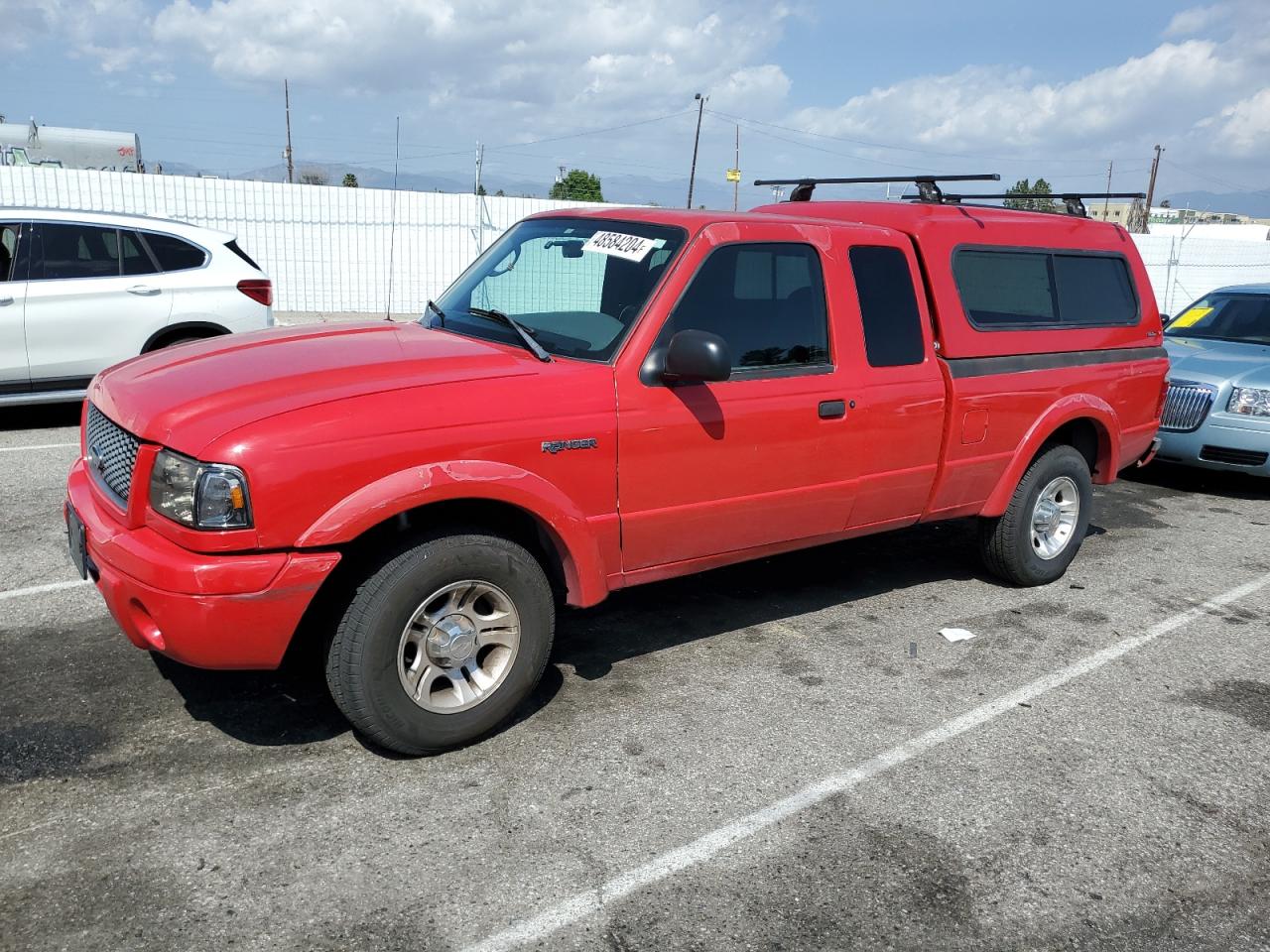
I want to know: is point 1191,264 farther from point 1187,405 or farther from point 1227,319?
point 1187,405

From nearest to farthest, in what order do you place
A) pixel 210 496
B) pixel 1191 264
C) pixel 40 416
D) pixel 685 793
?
1. pixel 210 496
2. pixel 685 793
3. pixel 40 416
4. pixel 1191 264

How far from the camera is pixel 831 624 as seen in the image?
504 centimetres

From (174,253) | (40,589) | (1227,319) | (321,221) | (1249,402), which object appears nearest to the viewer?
(40,589)

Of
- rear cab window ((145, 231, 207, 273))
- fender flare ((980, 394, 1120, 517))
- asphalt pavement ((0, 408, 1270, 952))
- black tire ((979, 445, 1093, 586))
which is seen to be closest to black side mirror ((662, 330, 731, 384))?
asphalt pavement ((0, 408, 1270, 952))

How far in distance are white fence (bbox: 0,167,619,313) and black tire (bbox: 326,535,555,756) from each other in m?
12.8

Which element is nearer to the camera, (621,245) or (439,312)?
(621,245)

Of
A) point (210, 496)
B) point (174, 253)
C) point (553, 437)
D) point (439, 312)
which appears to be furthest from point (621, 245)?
point (174, 253)

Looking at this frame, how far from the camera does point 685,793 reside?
3.43 m

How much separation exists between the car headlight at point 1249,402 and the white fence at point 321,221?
12.1 meters

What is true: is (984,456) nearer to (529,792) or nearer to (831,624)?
(831,624)

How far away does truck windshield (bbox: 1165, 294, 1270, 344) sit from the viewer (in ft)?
30.2

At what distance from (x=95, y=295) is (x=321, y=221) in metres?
9.53

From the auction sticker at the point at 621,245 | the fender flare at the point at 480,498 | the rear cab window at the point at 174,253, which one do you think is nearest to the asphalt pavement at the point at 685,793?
the fender flare at the point at 480,498

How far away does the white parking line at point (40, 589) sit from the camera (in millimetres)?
4852
